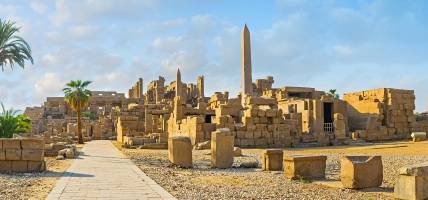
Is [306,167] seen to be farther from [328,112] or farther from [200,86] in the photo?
[200,86]

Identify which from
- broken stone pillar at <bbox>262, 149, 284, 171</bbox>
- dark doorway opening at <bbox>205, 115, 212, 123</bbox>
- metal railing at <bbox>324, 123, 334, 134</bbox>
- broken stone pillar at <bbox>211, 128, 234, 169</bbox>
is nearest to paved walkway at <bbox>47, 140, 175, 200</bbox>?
broken stone pillar at <bbox>211, 128, 234, 169</bbox>

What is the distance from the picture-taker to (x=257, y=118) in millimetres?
28625

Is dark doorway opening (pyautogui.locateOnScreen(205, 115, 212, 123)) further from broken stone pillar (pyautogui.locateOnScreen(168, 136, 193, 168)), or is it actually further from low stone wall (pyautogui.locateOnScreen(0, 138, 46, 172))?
low stone wall (pyautogui.locateOnScreen(0, 138, 46, 172))

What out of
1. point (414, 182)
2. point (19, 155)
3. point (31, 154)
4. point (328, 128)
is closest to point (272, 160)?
point (414, 182)

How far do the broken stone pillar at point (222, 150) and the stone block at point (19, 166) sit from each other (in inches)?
229

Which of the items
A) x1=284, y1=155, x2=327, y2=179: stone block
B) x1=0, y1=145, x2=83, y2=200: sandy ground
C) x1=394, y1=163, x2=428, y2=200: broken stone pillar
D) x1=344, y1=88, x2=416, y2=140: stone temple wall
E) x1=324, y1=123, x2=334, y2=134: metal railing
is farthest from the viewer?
x1=344, y1=88, x2=416, y2=140: stone temple wall

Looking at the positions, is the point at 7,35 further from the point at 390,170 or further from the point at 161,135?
the point at 390,170

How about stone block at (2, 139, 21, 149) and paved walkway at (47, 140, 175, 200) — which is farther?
stone block at (2, 139, 21, 149)

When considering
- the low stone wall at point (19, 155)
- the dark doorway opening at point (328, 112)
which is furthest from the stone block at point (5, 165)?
the dark doorway opening at point (328, 112)

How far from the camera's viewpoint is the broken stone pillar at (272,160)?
14.6 m

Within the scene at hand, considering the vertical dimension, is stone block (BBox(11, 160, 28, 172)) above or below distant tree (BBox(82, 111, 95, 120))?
below

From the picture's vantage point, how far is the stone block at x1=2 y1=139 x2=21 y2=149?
13188mm

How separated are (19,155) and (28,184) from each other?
2871 millimetres

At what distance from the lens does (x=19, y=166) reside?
43.5 ft
